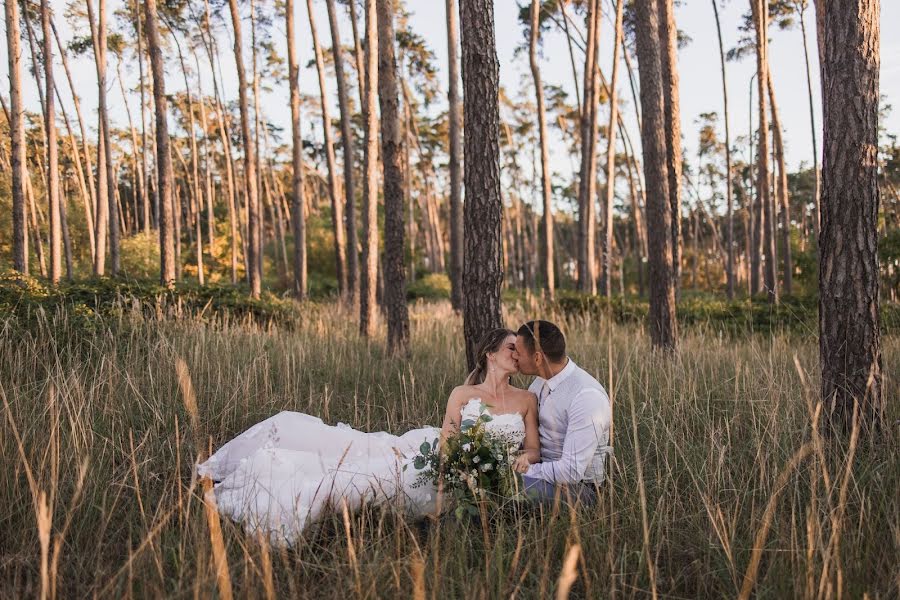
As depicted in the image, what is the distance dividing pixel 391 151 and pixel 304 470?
5182 millimetres

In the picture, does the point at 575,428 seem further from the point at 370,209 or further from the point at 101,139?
the point at 101,139

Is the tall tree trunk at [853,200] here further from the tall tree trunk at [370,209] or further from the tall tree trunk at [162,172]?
the tall tree trunk at [162,172]

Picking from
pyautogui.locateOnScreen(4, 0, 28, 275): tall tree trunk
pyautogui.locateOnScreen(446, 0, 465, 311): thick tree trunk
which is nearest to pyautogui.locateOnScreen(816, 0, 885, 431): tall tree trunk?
pyautogui.locateOnScreen(446, 0, 465, 311): thick tree trunk

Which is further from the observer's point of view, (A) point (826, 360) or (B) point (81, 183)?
(B) point (81, 183)

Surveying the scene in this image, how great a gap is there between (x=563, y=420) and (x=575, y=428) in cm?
26

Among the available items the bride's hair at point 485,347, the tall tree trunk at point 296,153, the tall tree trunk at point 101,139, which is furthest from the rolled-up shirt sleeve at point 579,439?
the tall tree trunk at point 101,139

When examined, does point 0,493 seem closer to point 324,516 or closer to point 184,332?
point 324,516

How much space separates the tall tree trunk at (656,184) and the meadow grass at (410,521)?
1134 mm

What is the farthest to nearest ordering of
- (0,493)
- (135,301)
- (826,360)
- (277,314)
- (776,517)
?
(277,314)
(135,301)
(826,360)
(0,493)
(776,517)

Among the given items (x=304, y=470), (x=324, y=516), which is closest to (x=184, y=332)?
(x=304, y=470)

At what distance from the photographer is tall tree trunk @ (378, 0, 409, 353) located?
332 inches

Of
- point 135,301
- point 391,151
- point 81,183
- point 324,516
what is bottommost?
point 324,516

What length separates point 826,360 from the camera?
4449 mm

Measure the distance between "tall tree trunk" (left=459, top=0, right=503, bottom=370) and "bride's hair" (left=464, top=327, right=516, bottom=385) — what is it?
44.8 inches
